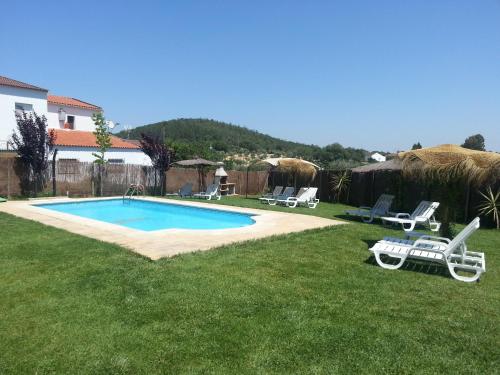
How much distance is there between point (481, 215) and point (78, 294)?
41.7ft

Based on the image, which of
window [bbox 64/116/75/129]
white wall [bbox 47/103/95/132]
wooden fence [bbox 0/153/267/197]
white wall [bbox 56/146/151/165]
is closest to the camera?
wooden fence [bbox 0/153/267/197]

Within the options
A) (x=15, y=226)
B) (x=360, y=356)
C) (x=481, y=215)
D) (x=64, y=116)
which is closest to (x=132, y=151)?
(x=64, y=116)

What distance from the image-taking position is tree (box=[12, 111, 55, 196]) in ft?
57.1

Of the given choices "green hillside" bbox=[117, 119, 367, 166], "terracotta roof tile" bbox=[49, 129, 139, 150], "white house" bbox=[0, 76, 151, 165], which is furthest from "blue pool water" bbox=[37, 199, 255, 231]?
"green hillside" bbox=[117, 119, 367, 166]

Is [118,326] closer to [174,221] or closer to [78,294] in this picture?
[78,294]

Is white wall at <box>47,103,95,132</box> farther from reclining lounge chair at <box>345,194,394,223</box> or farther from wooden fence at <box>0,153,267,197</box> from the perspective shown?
reclining lounge chair at <box>345,194,394,223</box>

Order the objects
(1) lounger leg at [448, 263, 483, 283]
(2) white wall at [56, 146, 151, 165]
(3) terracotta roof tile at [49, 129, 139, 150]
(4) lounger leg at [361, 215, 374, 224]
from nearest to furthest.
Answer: (1) lounger leg at [448, 263, 483, 283]
(4) lounger leg at [361, 215, 374, 224]
(2) white wall at [56, 146, 151, 165]
(3) terracotta roof tile at [49, 129, 139, 150]

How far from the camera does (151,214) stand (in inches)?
628

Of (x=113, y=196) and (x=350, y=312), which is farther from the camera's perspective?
(x=113, y=196)

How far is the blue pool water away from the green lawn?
20.6ft

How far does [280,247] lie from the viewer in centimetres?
768

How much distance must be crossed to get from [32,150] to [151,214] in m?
6.41

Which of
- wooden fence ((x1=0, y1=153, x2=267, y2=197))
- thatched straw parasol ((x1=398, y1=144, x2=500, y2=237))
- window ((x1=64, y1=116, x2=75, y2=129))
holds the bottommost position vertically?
wooden fence ((x1=0, y1=153, x2=267, y2=197))

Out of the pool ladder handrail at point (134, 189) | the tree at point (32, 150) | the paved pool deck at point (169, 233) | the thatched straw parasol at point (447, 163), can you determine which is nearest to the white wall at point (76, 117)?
the pool ladder handrail at point (134, 189)
